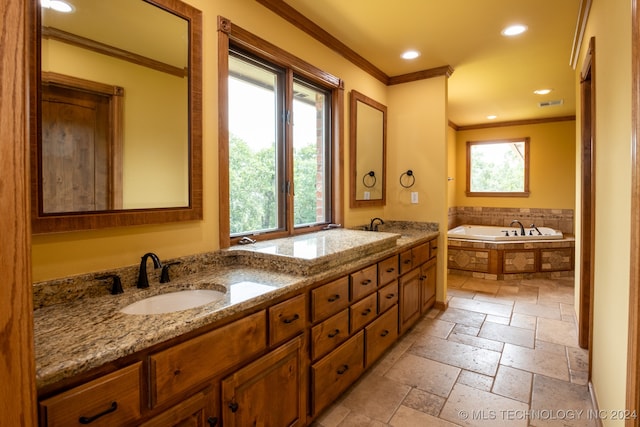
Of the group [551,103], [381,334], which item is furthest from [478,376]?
[551,103]

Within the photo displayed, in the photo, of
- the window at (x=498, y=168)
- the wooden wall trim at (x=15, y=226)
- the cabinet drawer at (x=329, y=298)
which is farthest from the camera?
the window at (x=498, y=168)

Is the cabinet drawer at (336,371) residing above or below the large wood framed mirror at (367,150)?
below

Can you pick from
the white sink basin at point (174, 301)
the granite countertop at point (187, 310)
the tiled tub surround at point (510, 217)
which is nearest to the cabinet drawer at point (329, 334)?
the granite countertop at point (187, 310)

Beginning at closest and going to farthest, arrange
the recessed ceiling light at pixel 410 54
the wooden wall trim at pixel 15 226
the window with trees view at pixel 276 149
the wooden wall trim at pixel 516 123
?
the wooden wall trim at pixel 15 226, the window with trees view at pixel 276 149, the recessed ceiling light at pixel 410 54, the wooden wall trim at pixel 516 123

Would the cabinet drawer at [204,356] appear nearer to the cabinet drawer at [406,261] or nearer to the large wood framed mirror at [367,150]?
the cabinet drawer at [406,261]

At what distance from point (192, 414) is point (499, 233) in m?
6.01

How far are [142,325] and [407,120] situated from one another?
3.39 m

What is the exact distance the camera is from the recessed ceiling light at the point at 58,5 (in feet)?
4.21

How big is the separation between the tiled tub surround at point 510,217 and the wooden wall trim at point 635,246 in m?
4.99

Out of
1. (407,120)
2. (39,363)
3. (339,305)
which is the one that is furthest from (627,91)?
(407,120)

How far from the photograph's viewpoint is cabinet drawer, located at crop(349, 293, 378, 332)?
2.12m

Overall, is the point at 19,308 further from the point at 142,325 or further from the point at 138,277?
the point at 138,277

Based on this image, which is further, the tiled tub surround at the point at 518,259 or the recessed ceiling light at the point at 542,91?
the tiled tub surround at the point at 518,259

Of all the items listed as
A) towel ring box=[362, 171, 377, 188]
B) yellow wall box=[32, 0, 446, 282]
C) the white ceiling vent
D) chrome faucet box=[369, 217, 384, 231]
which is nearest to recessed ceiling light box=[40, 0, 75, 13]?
yellow wall box=[32, 0, 446, 282]
